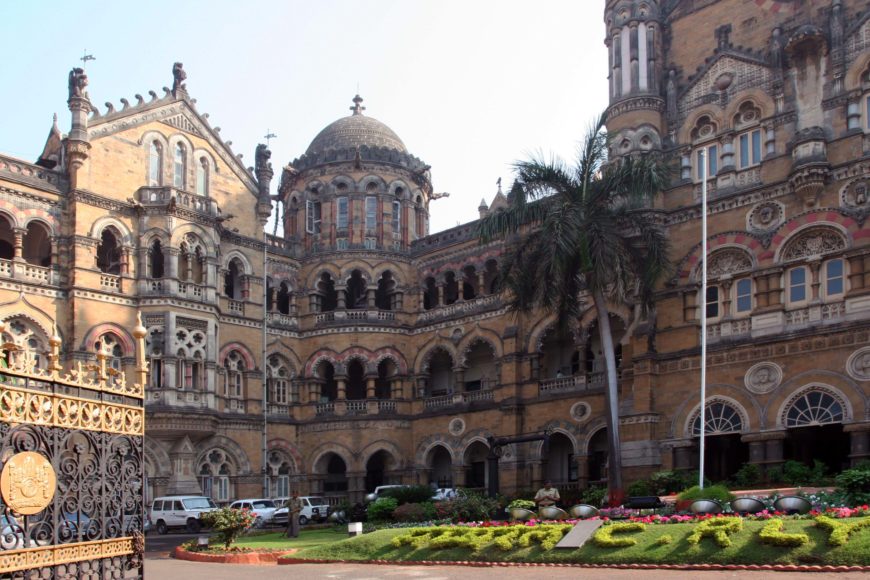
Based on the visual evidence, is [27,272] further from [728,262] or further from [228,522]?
[728,262]

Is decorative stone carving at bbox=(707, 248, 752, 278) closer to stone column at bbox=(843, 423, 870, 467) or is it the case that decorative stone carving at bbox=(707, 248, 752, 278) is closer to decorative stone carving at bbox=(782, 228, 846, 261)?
decorative stone carving at bbox=(782, 228, 846, 261)

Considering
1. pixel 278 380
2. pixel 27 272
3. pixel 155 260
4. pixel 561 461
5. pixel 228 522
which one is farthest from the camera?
pixel 278 380

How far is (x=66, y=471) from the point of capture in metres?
11.9

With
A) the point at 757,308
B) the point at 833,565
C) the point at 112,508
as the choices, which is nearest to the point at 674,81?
the point at 757,308

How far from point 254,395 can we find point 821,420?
22.6m

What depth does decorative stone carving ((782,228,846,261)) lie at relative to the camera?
98.1 feet

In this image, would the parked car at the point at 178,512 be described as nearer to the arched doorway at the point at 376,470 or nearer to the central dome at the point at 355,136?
the arched doorway at the point at 376,470

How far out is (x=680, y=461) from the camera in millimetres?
31703

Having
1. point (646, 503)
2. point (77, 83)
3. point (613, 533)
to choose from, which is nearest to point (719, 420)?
point (646, 503)

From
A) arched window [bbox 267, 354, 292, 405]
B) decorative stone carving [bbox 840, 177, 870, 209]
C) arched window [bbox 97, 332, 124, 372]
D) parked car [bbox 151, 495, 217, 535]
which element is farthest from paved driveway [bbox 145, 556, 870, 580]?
arched window [bbox 267, 354, 292, 405]

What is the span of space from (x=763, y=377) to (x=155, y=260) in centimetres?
2326

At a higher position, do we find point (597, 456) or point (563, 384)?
point (563, 384)

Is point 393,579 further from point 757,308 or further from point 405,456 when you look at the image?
point 405,456

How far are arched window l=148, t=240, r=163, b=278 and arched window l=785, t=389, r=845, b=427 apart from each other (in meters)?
23.3
